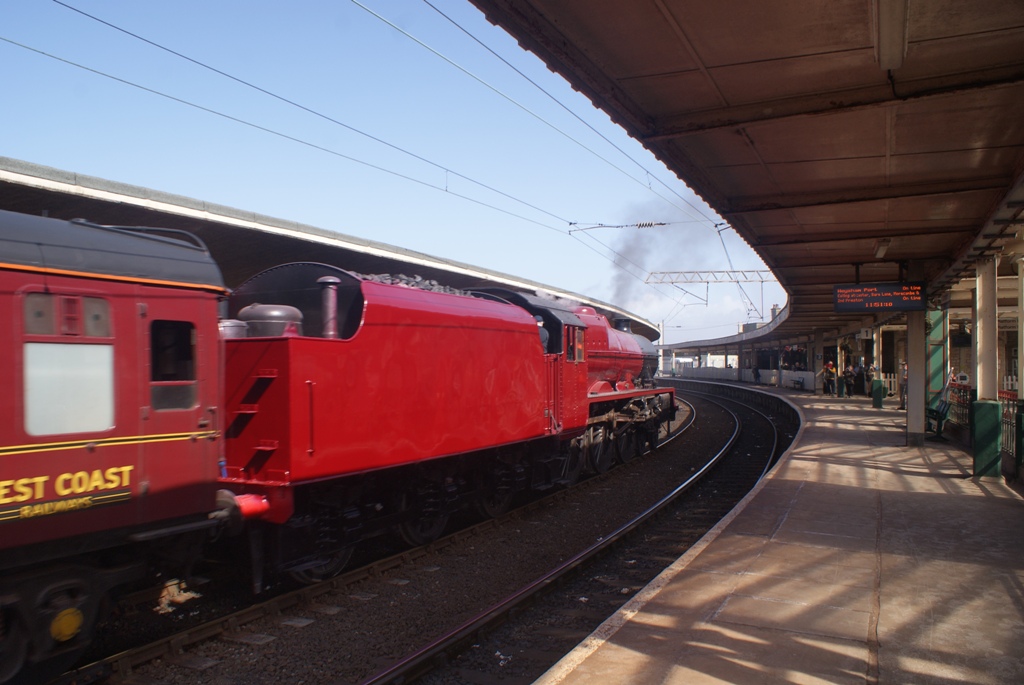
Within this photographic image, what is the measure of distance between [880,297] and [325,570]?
37.7 ft

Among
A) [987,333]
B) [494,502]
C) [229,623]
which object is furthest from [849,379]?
[229,623]

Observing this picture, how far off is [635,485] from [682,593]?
22.3ft

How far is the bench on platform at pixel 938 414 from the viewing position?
1573cm

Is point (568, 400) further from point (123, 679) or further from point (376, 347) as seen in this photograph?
point (123, 679)

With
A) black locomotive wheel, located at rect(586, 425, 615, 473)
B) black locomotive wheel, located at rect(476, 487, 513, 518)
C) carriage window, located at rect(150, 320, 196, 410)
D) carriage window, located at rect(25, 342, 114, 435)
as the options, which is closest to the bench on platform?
black locomotive wheel, located at rect(586, 425, 615, 473)

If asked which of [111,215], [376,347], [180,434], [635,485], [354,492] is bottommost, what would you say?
[635,485]

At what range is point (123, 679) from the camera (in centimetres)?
470

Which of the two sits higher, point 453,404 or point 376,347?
point 376,347

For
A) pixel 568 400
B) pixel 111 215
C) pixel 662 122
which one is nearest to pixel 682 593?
pixel 662 122

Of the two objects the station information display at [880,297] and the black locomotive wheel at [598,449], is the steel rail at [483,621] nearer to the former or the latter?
the black locomotive wheel at [598,449]

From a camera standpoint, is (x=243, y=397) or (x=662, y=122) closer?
(x=243, y=397)

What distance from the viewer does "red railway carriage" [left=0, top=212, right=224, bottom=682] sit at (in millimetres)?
4168

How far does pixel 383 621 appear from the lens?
5.92 metres

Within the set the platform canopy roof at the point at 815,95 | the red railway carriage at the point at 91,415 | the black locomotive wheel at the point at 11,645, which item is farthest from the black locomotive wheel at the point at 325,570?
the platform canopy roof at the point at 815,95
